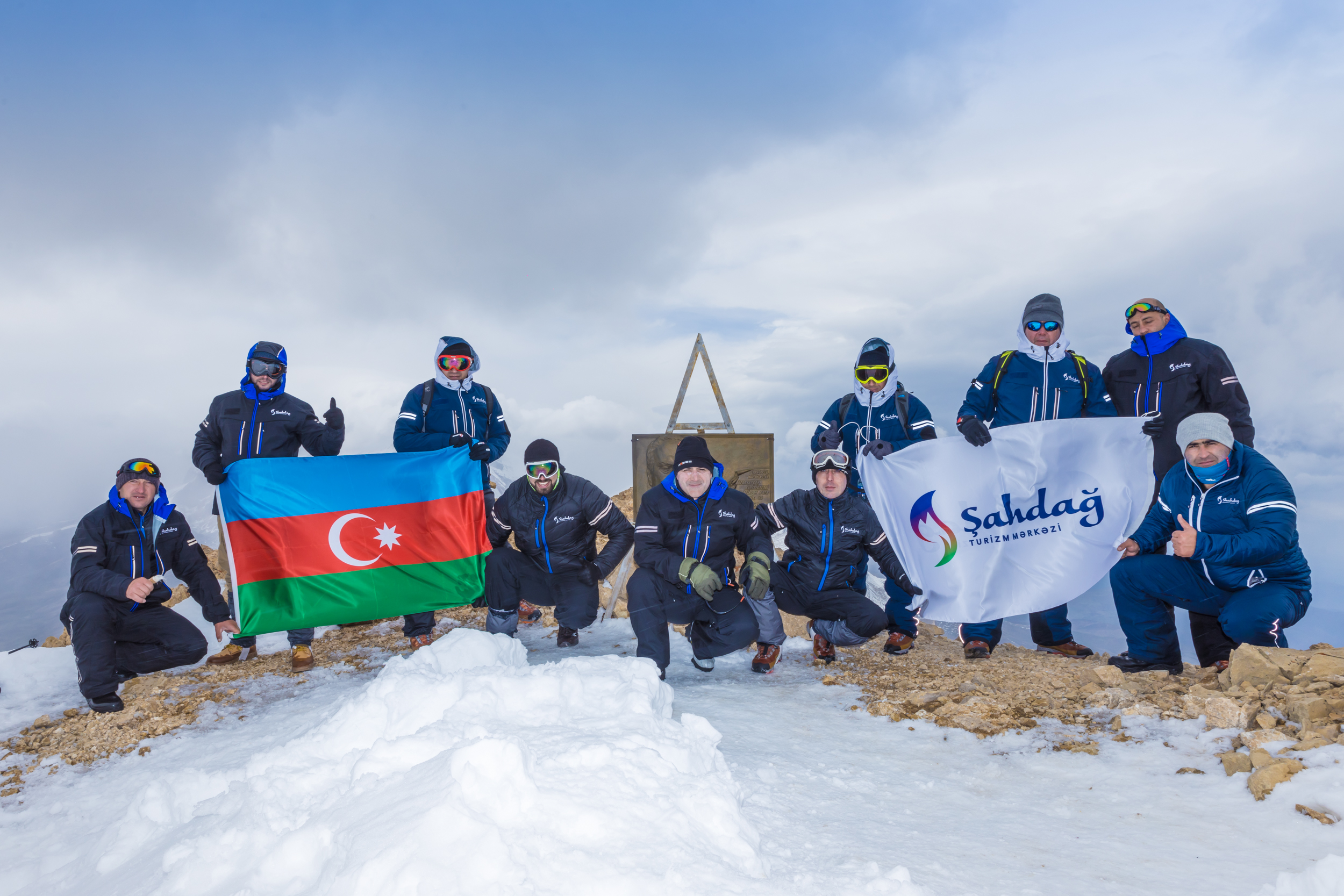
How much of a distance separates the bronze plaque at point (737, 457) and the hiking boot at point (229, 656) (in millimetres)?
3797

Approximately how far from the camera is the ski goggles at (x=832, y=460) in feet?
17.1

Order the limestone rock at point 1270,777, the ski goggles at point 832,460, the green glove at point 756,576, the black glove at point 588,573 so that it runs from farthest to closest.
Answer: the black glove at point 588,573 → the ski goggles at point 832,460 → the green glove at point 756,576 → the limestone rock at point 1270,777

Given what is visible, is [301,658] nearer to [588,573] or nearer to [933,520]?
[588,573]

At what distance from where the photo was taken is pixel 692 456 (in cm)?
514

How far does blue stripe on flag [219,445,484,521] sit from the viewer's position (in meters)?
5.54

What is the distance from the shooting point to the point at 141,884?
2480 millimetres

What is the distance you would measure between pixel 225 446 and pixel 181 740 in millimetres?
2425

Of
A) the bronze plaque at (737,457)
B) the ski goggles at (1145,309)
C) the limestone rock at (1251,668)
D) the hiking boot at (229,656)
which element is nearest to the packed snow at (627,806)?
the limestone rock at (1251,668)

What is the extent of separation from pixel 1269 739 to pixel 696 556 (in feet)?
10.7

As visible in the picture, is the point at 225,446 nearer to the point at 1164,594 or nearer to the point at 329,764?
the point at 329,764

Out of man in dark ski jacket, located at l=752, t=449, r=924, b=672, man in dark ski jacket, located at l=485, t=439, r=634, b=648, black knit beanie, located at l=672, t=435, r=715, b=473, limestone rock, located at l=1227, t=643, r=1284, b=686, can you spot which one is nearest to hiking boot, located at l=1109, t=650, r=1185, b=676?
limestone rock, located at l=1227, t=643, r=1284, b=686

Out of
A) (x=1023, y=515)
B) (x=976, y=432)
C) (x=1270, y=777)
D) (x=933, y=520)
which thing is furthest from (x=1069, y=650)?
(x=1270, y=777)

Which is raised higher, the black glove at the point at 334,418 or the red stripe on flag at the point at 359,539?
the black glove at the point at 334,418

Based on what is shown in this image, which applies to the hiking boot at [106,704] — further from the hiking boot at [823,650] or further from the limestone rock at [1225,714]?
the limestone rock at [1225,714]
